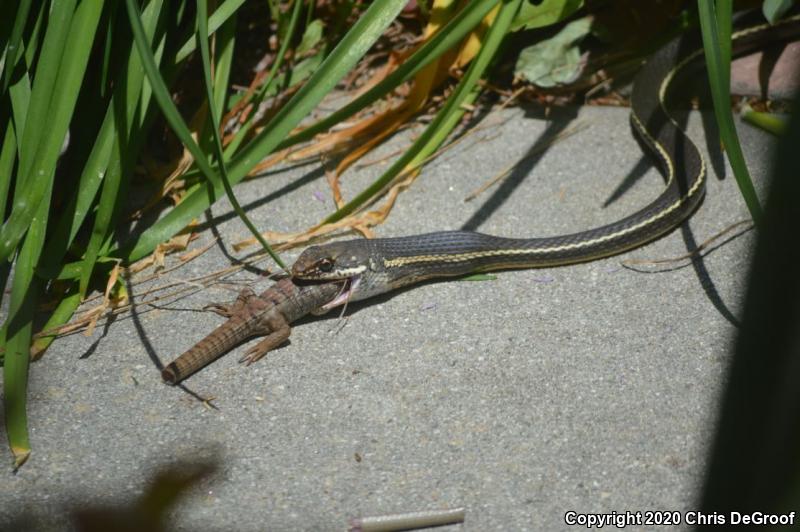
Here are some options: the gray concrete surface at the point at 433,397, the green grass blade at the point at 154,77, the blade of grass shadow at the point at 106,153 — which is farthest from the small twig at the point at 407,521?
the blade of grass shadow at the point at 106,153

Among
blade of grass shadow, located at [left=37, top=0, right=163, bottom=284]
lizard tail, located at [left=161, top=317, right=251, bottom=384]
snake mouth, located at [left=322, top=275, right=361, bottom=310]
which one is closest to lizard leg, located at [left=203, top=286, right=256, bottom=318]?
lizard tail, located at [left=161, top=317, right=251, bottom=384]

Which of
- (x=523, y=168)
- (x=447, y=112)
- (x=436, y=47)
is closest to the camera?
(x=436, y=47)

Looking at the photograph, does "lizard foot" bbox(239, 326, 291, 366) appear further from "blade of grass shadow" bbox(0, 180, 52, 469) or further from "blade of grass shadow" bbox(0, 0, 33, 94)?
"blade of grass shadow" bbox(0, 0, 33, 94)

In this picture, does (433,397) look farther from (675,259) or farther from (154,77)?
(154,77)

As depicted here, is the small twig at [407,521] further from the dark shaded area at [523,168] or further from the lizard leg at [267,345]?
the dark shaded area at [523,168]

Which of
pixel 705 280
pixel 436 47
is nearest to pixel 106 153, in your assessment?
pixel 436 47

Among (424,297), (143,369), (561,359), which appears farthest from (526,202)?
(143,369)
